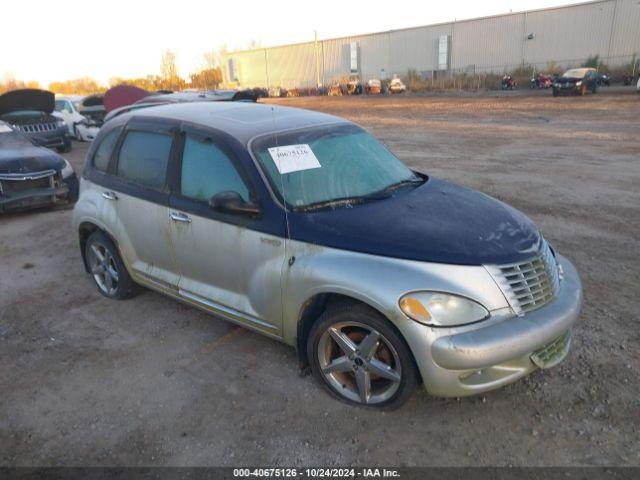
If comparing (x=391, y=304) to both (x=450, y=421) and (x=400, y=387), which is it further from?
(x=450, y=421)

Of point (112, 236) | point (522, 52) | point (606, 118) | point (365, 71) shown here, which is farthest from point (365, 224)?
point (365, 71)

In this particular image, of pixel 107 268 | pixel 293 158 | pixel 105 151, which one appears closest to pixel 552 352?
pixel 293 158

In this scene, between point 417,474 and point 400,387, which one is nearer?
point 417,474

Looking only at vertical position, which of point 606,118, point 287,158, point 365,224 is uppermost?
point 287,158

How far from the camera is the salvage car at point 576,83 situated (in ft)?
99.9

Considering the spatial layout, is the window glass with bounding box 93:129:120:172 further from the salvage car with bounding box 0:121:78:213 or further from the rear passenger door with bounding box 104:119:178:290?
the salvage car with bounding box 0:121:78:213

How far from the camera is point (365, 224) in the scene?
9.91ft

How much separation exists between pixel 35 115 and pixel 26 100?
454 millimetres

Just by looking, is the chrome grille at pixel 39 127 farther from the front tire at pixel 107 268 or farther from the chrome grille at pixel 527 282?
the chrome grille at pixel 527 282

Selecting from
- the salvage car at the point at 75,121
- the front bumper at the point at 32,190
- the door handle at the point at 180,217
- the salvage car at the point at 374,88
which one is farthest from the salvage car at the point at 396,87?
the door handle at the point at 180,217

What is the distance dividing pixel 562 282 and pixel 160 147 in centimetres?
318

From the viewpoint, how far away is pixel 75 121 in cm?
1756

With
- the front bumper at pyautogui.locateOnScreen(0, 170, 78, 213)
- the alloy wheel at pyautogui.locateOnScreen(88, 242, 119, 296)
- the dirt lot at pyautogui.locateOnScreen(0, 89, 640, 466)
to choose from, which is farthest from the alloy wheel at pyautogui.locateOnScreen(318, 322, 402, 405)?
the front bumper at pyautogui.locateOnScreen(0, 170, 78, 213)

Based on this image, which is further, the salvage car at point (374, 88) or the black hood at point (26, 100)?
the salvage car at point (374, 88)
